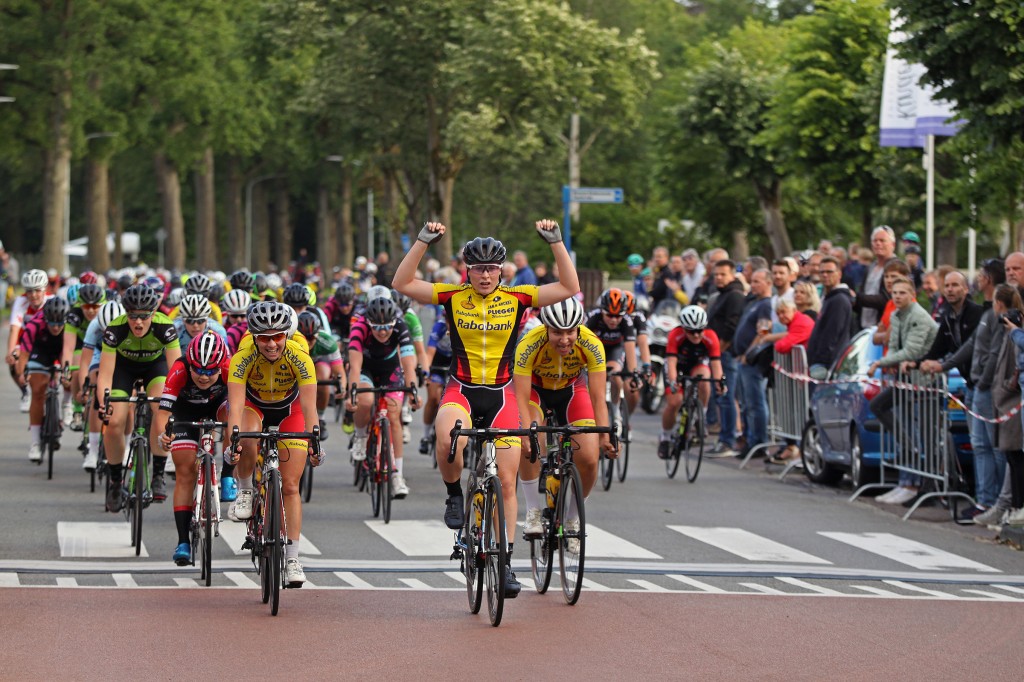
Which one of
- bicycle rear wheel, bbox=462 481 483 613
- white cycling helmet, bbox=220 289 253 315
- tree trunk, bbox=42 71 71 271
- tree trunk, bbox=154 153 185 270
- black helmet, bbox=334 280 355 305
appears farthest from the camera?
tree trunk, bbox=154 153 185 270

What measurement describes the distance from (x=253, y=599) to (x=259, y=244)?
71604 mm

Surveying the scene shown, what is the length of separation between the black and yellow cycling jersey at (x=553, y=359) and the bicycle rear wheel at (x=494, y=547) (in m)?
1.51

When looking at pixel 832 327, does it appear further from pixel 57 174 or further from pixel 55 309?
pixel 57 174

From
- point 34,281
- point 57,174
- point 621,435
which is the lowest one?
point 621,435

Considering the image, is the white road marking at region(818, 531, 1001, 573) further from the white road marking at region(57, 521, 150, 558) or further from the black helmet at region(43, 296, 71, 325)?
the black helmet at region(43, 296, 71, 325)

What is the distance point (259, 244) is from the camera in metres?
81.9

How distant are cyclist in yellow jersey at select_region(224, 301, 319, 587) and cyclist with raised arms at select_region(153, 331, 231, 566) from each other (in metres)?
0.53

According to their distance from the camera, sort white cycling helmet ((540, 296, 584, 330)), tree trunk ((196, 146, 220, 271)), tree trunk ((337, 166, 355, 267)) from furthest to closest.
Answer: tree trunk ((337, 166, 355, 267)) < tree trunk ((196, 146, 220, 271)) < white cycling helmet ((540, 296, 584, 330))

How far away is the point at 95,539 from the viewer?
45.4ft

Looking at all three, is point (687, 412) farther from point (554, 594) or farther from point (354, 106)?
point (354, 106)

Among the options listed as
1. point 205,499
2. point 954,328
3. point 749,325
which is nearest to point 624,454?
point 749,325

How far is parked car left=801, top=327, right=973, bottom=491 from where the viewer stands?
1709 cm

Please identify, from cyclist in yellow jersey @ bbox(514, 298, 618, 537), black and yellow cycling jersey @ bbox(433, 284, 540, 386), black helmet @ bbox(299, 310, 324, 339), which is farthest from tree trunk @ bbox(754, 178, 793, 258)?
black and yellow cycling jersey @ bbox(433, 284, 540, 386)

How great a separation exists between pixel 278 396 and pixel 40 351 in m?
7.96
